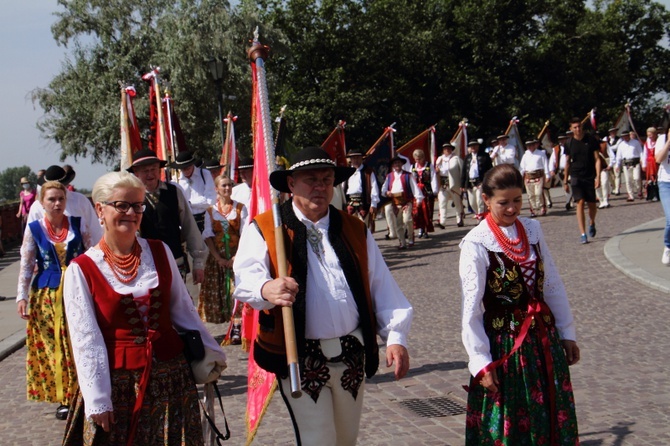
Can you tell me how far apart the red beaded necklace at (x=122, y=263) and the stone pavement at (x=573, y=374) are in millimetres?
2302

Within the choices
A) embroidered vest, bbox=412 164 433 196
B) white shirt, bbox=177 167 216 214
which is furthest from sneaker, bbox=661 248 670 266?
embroidered vest, bbox=412 164 433 196

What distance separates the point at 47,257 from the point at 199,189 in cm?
379

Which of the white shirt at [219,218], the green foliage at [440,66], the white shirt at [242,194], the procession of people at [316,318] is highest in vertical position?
the green foliage at [440,66]

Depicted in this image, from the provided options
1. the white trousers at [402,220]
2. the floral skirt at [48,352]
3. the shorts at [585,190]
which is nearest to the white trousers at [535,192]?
the white trousers at [402,220]

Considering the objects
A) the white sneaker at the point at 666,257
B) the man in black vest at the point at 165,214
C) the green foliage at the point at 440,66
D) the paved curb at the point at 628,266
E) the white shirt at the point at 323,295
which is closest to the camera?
the white shirt at the point at 323,295

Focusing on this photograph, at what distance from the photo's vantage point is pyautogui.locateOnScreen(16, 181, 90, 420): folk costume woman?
686 centimetres

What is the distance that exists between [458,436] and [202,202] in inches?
210

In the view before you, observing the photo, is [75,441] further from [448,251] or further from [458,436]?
[448,251]

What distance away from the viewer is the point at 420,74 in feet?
146

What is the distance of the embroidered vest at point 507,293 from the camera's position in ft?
14.1

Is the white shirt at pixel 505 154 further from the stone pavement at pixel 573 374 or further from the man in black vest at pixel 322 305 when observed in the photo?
the man in black vest at pixel 322 305

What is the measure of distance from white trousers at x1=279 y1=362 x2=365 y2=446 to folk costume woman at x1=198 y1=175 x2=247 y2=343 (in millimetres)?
5265

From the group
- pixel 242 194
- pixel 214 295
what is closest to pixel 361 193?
pixel 242 194

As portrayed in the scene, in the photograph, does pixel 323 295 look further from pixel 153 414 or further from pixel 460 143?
pixel 460 143
